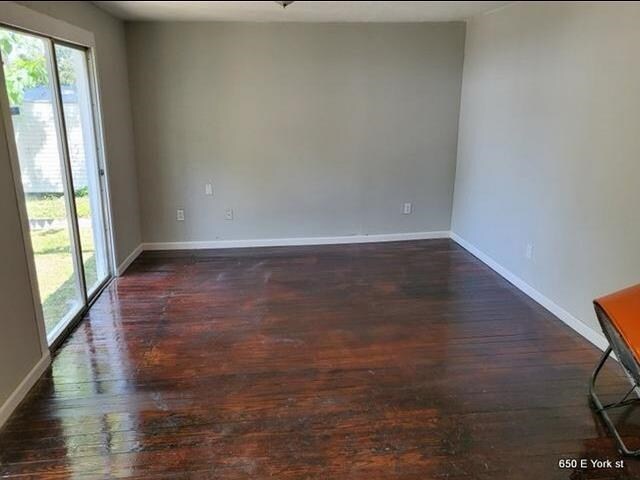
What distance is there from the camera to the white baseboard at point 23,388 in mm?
2168

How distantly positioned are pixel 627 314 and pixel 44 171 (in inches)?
128

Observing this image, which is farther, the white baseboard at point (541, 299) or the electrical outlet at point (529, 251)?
the electrical outlet at point (529, 251)

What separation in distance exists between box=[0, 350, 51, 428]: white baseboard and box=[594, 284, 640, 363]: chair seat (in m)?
2.81

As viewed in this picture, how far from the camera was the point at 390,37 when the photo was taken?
445 cm

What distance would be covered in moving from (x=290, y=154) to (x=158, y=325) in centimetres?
224

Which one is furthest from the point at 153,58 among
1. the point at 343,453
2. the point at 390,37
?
the point at 343,453

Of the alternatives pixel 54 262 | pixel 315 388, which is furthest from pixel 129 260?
pixel 315 388

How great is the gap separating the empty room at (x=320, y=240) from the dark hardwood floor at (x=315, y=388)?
0.01 meters

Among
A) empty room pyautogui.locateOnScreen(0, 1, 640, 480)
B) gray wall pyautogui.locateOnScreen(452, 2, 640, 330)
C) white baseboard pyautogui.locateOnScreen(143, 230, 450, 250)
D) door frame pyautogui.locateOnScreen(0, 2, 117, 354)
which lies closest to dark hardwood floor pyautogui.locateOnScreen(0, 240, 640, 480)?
empty room pyautogui.locateOnScreen(0, 1, 640, 480)

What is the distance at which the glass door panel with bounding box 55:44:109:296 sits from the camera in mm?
3168

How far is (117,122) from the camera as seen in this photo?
13.1ft

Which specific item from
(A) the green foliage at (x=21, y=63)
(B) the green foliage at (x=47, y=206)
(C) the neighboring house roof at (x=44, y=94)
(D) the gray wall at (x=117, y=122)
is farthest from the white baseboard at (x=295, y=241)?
(A) the green foliage at (x=21, y=63)

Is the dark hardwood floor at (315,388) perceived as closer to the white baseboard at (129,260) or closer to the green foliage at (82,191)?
the white baseboard at (129,260)

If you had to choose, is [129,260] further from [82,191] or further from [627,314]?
[627,314]
